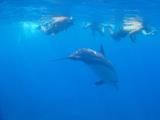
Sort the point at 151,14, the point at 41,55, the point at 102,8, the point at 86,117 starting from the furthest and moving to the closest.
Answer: the point at 41,55
the point at 86,117
the point at 151,14
the point at 102,8

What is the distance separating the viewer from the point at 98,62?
46.4 feet

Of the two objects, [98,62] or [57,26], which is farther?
[57,26]

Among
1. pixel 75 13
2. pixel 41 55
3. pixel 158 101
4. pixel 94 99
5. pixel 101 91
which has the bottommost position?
pixel 75 13

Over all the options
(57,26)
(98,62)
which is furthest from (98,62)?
(57,26)

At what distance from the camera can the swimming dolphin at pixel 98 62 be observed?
45.4 ft

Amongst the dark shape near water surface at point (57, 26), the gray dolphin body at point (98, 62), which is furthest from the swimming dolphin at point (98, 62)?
the dark shape near water surface at point (57, 26)

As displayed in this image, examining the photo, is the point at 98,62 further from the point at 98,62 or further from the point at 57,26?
the point at 57,26

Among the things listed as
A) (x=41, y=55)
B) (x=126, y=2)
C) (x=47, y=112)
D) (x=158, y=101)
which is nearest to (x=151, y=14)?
(x=126, y=2)

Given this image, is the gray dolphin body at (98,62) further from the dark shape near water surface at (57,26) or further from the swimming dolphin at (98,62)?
the dark shape near water surface at (57,26)

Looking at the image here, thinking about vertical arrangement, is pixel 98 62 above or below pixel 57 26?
below

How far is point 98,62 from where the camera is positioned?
46.4ft

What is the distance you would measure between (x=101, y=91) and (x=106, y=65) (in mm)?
40467

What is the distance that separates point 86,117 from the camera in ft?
116

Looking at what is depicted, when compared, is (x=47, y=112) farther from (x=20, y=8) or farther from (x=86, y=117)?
(x=20, y=8)
